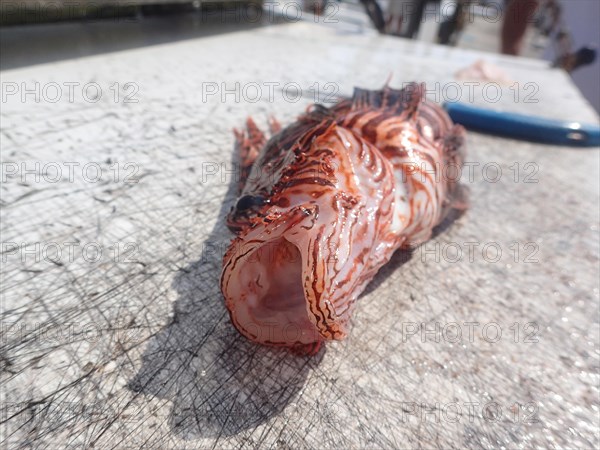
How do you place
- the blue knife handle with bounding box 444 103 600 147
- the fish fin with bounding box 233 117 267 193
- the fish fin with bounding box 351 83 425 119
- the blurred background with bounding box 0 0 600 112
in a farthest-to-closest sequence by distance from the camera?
the blurred background with bounding box 0 0 600 112 < the blue knife handle with bounding box 444 103 600 147 < the fish fin with bounding box 233 117 267 193 < the fish fin with bounding box 351 83 425 119

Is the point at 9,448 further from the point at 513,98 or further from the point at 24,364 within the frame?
the point at 513,98

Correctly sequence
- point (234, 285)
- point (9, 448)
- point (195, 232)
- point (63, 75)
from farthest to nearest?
point (63, 75), point (195, 232), point (234, 285), point (9, 448)

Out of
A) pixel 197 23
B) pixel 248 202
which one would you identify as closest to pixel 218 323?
pixel 248 202

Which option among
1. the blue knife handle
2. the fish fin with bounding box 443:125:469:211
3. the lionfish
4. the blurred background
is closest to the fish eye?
the lionfish

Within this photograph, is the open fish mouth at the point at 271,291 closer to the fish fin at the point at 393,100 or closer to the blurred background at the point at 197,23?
the fish fin at the point at 393,100

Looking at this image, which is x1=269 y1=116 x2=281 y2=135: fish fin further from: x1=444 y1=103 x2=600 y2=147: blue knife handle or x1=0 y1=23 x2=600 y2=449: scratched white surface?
x1=444 y1=103 x2=600 y2=147: blue knife handle

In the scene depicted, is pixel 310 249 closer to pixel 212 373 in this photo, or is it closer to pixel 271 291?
pixel 271 291

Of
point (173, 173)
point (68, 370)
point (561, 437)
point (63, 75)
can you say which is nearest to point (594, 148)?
point (561, 437)
